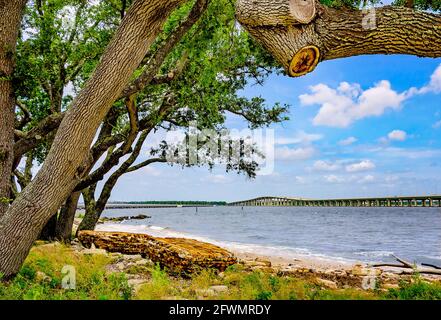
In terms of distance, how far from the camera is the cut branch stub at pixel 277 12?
179 inches

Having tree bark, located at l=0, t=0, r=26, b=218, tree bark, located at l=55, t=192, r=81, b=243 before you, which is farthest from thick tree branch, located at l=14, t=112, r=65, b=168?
tree bark, located at l=55, t=192, r=81, b=243

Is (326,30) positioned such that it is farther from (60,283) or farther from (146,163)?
(146,163)

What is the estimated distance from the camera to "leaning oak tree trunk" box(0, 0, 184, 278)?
5.93 m

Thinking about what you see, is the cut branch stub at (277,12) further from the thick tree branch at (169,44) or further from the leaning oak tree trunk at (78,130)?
the thick tree branch at (169,44)

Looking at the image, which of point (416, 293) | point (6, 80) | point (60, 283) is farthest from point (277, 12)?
point (6, 80)

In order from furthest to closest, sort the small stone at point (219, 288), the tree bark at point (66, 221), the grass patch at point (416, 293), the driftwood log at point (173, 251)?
the tree bark at point (66, 221) < the driftwood log at point (173, 251) < the small stone at point (219, 288) < the grass patch at point (416, 293)

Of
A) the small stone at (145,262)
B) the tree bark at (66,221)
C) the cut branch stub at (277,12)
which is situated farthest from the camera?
the tree bark at (66,221)

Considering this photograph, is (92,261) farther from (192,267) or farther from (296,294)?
(296,294)

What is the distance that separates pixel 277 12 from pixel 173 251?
19.8ft

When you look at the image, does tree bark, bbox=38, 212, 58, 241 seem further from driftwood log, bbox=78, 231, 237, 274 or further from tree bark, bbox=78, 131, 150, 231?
driftwood log, bbox=78, 231, 237, 274

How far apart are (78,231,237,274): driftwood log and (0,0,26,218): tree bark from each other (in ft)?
11.3
